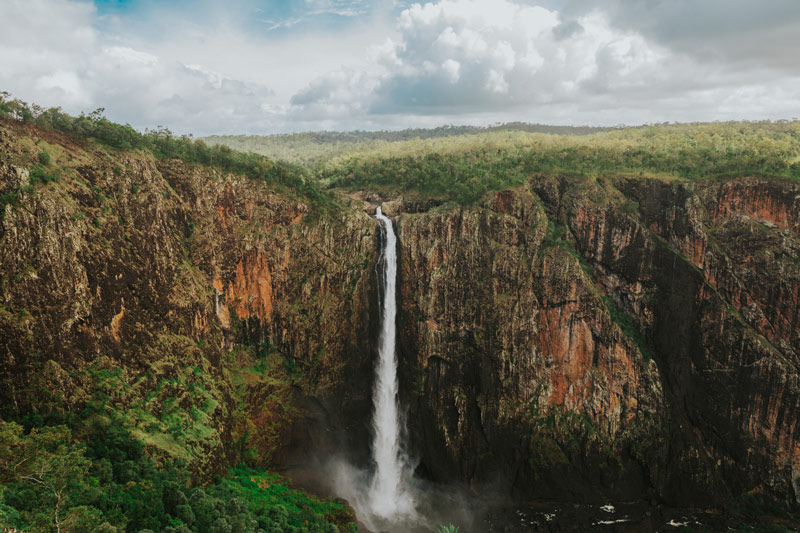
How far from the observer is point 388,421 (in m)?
29.2

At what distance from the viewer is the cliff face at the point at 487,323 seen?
2298 centimetres

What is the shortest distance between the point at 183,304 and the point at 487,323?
57.1 ft

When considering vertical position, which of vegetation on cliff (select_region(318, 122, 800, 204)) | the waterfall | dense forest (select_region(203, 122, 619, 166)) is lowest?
the waterfall

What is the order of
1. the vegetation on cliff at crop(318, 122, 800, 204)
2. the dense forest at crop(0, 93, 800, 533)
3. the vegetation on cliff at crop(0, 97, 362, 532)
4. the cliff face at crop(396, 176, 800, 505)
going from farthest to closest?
the vegetation on cliff at crop(318, 122, 800, 204) < the cliff face at crop(396, 176, 800, 505) < the vegetation on cliff at crop(0, 97, 362, 532) < the dense forest at crop(0, 93, 800, 533)

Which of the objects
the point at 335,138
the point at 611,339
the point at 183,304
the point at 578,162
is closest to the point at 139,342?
the point at 183,304

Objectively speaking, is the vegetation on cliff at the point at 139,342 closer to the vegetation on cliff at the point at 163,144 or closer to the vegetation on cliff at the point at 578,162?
the vegetation on cliff at the point at 163,144

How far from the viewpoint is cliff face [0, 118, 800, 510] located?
2298cm

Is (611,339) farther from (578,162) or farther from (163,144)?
(163,144)

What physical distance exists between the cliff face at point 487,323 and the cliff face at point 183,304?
0.43 feet

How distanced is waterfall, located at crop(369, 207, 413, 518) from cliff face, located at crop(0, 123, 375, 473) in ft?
3.32

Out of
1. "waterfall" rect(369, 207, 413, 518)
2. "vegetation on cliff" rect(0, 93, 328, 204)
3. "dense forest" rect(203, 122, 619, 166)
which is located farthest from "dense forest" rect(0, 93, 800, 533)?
"dense forest" rect(203, 122, 619, 166)

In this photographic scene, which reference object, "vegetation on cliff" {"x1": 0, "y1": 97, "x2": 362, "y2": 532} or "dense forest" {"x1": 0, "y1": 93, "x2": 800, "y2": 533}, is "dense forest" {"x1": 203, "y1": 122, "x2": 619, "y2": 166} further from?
"vegetation on cliff" {"x1": 0, "y1": 97, "x2": 362, "y2": 532}

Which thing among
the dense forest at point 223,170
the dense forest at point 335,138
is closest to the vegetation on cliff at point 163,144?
the dense forest at point 223,170

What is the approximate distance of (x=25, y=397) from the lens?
17.1 meters
